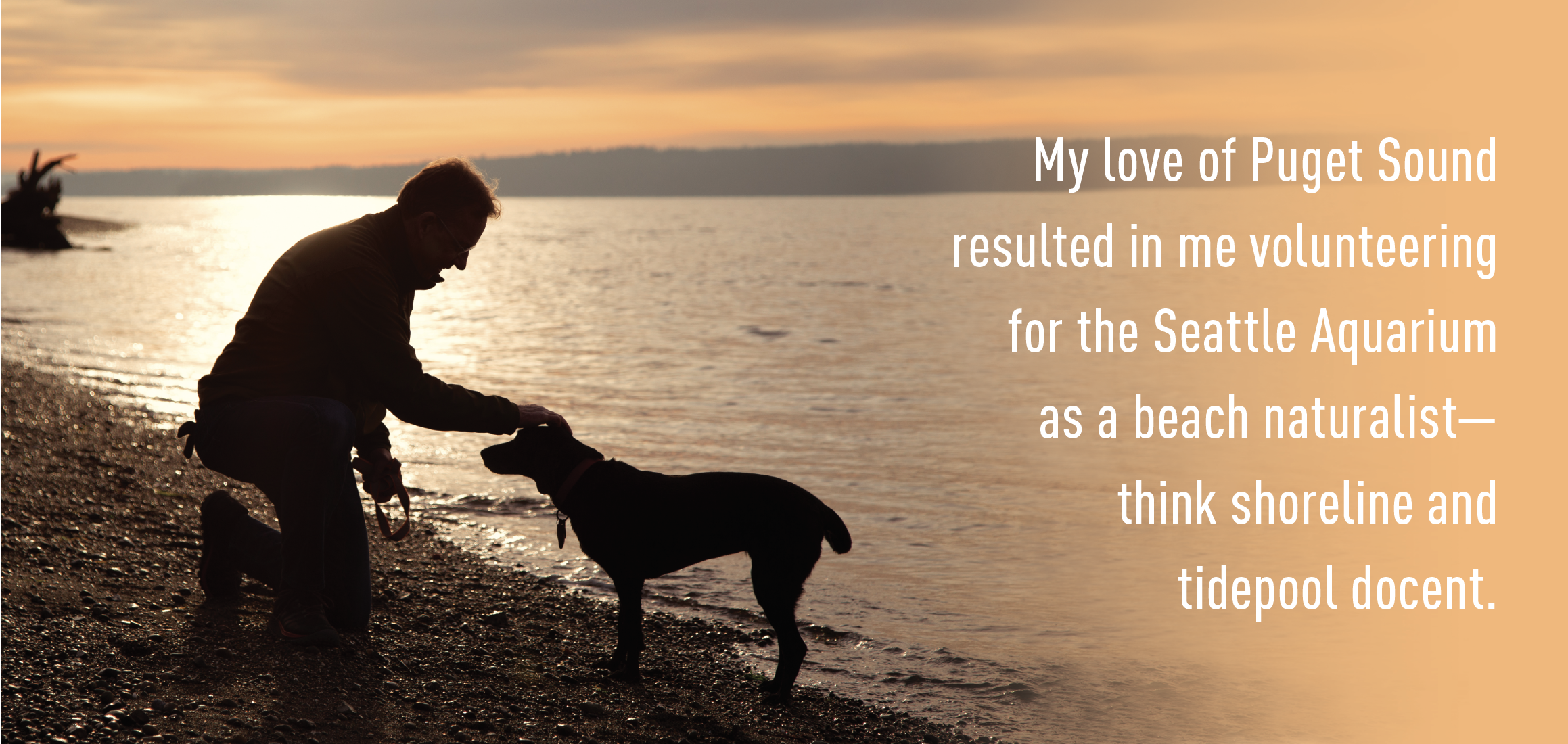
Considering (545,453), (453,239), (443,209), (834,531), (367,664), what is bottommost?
(367,664)

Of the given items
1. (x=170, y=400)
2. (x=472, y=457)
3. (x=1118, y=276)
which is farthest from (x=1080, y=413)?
(x=1118, y=276)

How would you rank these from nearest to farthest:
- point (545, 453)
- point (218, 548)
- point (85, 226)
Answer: point (545, 453) → point (218, 548) → point (85, 226)

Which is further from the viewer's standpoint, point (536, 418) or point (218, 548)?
point (218, 548)

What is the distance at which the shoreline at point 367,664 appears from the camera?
425 cm

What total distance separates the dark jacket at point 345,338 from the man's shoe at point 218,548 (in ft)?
2.68

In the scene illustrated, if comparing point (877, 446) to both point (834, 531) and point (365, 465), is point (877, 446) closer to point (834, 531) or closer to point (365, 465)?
point (834, 531)

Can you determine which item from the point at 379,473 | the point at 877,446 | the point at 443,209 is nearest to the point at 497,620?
the point at 379,473

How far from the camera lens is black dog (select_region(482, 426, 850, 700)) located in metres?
4.86

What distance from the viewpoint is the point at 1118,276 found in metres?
44.4

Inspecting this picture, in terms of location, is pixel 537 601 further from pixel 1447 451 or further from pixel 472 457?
pixel 1447 451

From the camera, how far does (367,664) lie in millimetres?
4934

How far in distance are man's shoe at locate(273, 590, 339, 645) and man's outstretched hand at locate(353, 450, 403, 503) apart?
1.71 feet

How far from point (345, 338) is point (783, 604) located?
7.20 ft

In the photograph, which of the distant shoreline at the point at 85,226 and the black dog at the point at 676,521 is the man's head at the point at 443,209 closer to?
the black dog at the point at 676,521
